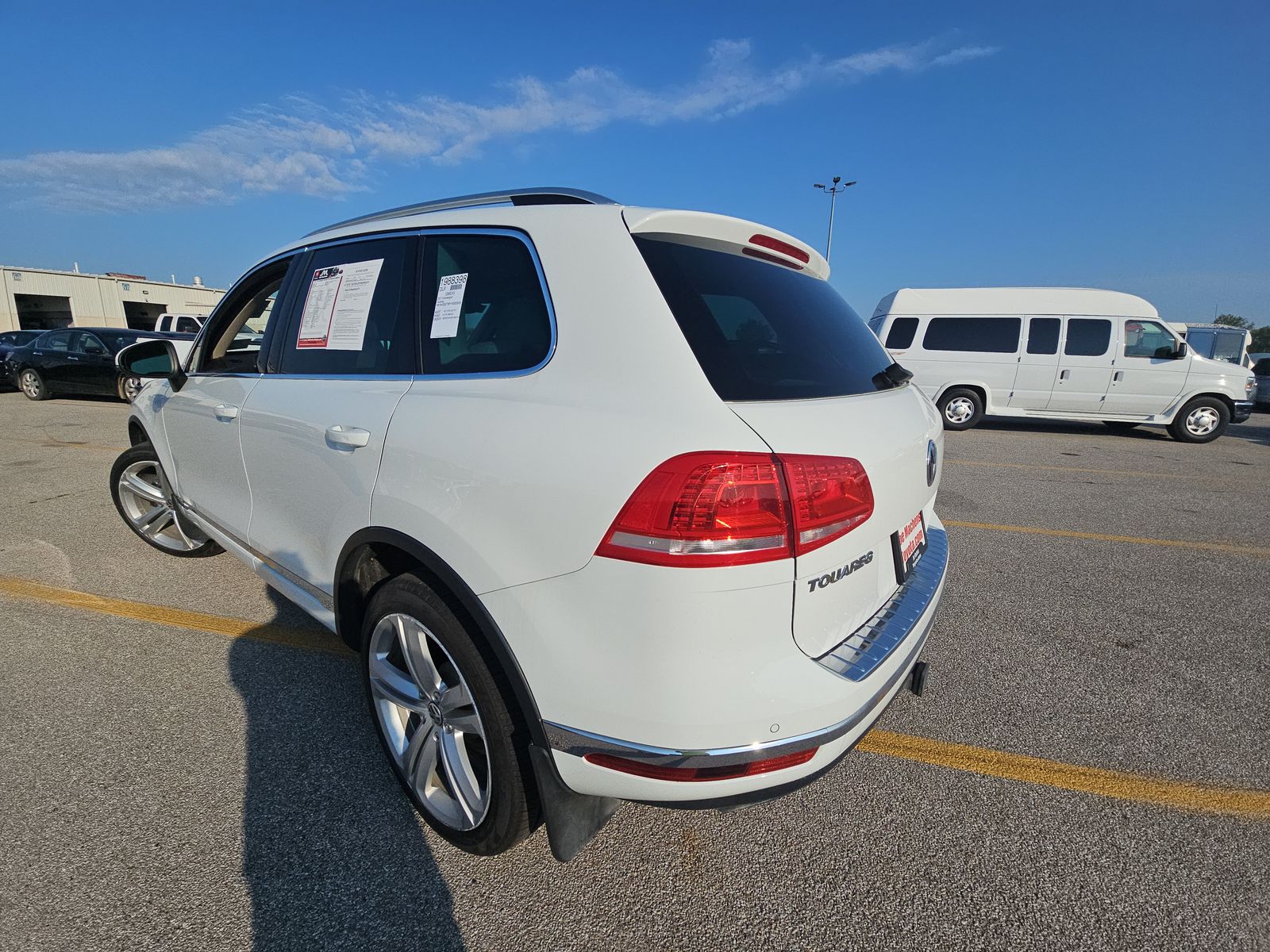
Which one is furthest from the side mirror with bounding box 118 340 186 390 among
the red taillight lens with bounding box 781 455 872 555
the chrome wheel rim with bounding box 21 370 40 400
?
the chrome wheel rim with bounding box 21 370 40 400

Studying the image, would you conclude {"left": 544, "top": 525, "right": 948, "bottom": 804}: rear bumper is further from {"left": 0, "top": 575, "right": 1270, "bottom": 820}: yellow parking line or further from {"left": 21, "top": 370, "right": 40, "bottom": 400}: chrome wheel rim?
{"left": 21, "top": 370, "right": 40, "bottom": 400}: chrome wheel rim

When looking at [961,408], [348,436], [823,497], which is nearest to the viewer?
[823,497]

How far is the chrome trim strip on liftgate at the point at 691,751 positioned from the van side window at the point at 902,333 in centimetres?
1148

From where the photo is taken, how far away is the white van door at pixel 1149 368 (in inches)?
415

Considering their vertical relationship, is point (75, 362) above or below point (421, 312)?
below

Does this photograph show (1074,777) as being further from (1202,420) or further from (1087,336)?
(1202,420)

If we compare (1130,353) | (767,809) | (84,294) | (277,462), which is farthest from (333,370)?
(84,294)

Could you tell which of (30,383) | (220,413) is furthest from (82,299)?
(220,413)

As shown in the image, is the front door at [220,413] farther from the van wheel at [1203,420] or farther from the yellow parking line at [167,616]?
the van wheel at [1203,420]

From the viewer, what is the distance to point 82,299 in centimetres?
4734

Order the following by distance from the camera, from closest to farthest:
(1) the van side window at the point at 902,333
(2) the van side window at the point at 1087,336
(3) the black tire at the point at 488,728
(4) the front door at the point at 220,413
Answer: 1. (3) the black tire at the point at 488,728
2. (4) the front door at the point at 220,413
3. (2) the van side window at the point at 1087,336
4. (1) the van side window at the point at 902,333

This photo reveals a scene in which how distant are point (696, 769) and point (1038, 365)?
12.2 m

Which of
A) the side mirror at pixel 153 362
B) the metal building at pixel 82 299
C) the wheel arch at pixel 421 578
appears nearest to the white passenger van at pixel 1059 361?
the side mirror at pixel 153 362

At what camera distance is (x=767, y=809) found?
2.06m
